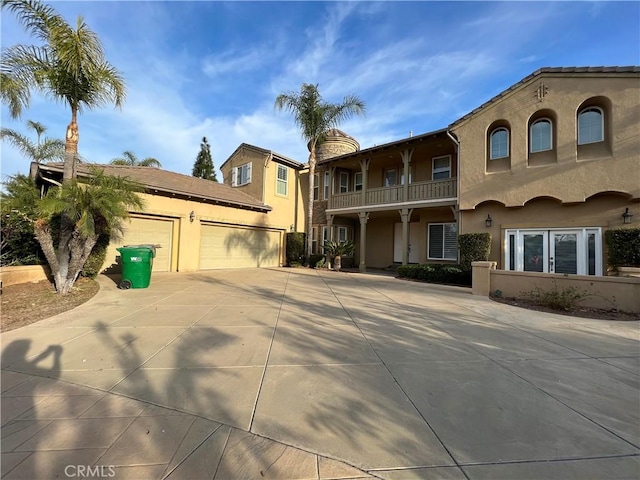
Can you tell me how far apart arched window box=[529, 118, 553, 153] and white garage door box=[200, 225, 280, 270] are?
13.4 m

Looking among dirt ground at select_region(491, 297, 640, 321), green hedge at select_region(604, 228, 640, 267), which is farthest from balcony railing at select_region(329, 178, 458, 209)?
dirt ground at select_region(491, 297, 640, 321)

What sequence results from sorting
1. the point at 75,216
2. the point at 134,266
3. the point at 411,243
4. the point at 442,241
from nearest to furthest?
the point at 75,216 < the point at 134,266 < the point at 442,241 < the point at 411,243

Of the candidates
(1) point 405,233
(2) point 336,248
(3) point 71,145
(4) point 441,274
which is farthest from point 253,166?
(4) point 441,274

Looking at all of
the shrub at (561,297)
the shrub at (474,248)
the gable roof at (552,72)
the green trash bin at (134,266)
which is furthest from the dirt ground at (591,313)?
the green trash bin at (134,266)

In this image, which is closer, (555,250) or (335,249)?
(555,250)

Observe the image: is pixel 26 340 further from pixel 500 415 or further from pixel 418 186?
pixel 418 186

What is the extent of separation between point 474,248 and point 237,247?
1150 cm

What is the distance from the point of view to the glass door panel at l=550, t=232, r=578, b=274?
10.1m

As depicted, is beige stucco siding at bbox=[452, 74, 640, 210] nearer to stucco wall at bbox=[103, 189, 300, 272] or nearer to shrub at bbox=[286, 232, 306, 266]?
shrub at bbox=[286, 232, 306, 266]

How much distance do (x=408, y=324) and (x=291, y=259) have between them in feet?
42.2

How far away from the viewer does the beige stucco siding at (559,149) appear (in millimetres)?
9164

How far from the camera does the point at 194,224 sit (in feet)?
44.2

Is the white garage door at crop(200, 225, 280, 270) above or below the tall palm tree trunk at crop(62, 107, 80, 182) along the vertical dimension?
below

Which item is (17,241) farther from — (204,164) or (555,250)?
(204,164)
